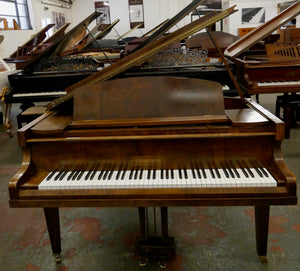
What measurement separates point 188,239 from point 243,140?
1.19 m

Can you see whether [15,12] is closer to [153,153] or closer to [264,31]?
[264,31]

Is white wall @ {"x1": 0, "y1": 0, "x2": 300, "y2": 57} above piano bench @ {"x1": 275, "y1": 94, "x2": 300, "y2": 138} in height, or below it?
above

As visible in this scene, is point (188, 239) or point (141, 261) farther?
point (188, 239)

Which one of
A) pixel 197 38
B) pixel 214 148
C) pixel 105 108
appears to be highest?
pixel 197 38

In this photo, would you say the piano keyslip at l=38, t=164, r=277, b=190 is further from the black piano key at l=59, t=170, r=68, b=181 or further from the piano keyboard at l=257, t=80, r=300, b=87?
the piano keyboard at l=257, t=80, r=300, b=87

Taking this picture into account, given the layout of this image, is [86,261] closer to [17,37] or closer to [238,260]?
[238,260]

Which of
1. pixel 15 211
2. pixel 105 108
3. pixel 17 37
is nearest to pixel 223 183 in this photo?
pixel 105 108

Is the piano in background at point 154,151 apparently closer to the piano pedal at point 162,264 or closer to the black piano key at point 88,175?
the black piano key at point 88,175

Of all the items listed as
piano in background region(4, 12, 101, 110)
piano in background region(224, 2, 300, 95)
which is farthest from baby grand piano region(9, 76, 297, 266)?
A: piano in background region(4, 12, 101, 110)

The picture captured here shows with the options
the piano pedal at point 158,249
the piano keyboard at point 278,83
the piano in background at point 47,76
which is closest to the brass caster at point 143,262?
the piano pedal at point 158,249

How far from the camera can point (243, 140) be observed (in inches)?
72.5

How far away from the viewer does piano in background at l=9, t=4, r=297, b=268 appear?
5.78ft

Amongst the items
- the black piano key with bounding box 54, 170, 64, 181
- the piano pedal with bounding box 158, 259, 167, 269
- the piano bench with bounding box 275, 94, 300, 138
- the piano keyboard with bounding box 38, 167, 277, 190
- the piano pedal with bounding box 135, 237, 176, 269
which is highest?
the black piano key with bounding box 54, 170, 64, 181

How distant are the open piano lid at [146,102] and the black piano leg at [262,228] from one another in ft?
2.47
